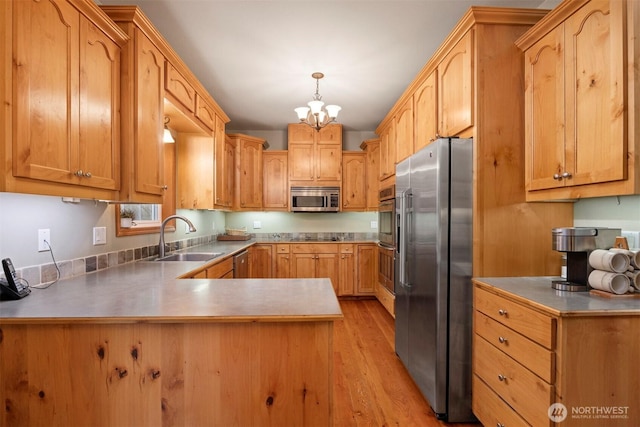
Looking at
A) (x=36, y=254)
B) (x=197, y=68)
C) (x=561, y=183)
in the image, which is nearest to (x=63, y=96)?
(x=36, y=254)

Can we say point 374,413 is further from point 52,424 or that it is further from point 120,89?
point 120,89

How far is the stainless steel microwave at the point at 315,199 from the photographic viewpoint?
480 cm

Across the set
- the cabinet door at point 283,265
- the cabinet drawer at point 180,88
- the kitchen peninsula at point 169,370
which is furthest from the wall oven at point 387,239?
the kitchen peninsula at point 169,370

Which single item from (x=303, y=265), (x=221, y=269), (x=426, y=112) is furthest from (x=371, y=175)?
(x=221, y=269)

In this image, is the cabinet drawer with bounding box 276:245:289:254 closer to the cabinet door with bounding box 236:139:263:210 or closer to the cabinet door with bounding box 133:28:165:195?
the cabinet door with bounding box 236:139:263:210

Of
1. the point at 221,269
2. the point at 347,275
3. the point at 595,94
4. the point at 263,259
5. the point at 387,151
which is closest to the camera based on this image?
the point at 595,94

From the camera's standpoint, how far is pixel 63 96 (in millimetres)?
1396

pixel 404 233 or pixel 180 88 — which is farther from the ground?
pixel 180 88

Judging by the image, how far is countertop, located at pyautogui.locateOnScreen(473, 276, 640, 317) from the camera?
1.26 meters

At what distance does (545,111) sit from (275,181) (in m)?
3.69

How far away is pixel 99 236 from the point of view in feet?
6.66

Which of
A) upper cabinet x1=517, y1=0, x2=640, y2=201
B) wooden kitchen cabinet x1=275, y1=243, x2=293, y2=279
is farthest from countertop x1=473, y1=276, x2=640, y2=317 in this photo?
wooden kitchen cabinet x1=275, y1=243, x2=293, y2=279

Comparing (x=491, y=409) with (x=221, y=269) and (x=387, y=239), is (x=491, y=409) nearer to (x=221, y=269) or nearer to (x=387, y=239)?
(x=221, y=269)

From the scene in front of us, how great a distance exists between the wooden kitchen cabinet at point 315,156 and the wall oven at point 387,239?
0.95 metres
